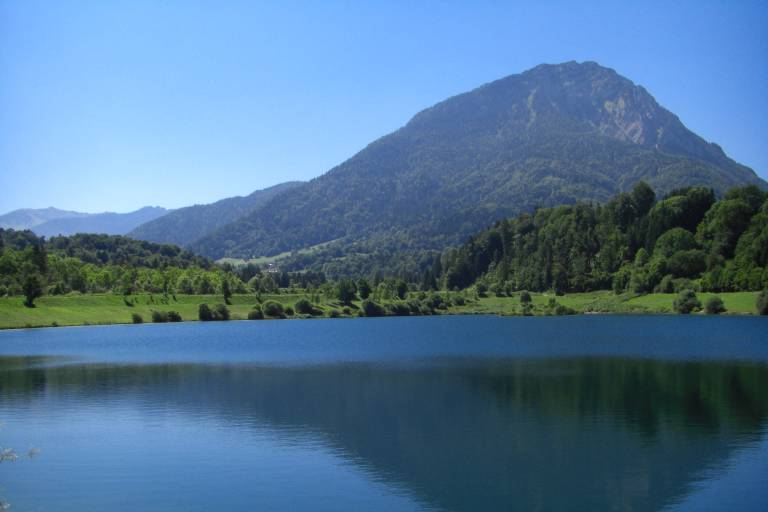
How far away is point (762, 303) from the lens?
135 metres

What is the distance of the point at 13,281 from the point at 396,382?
13193 centimetres

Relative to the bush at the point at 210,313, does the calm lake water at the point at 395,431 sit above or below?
below

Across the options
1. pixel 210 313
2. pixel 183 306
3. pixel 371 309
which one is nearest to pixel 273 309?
pixel 210 313

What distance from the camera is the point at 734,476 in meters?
30.8

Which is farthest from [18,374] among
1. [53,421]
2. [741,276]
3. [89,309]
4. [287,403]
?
[741,276]

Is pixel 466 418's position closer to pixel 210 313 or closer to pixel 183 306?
pixel 210 313

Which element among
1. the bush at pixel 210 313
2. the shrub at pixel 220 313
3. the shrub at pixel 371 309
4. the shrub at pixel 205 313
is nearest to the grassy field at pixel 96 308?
the shrub at pixel 205 313

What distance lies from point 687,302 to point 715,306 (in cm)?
777

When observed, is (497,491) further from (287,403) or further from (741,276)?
(741,276)

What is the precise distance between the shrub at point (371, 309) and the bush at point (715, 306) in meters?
84.7

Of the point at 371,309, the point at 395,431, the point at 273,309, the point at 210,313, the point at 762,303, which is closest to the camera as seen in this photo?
the point at 395,431

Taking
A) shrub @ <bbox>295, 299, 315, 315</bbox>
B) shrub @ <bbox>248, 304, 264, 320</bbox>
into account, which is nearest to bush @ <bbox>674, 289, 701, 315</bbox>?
shrub @ <bbox>295, 299, 315, 315</bbox>

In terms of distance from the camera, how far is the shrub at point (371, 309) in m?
198

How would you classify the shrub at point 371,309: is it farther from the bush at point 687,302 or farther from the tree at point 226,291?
the bush at point 687,302
